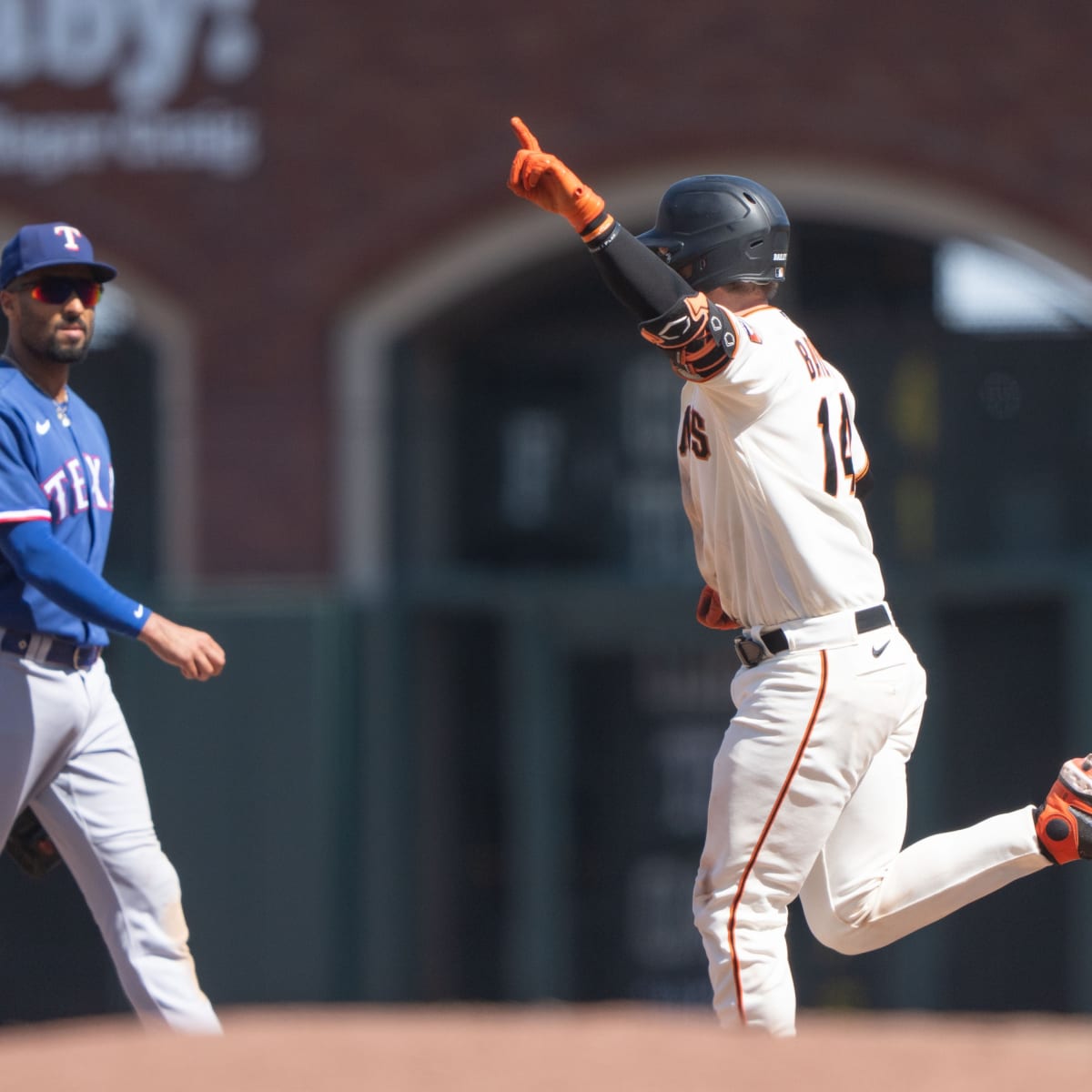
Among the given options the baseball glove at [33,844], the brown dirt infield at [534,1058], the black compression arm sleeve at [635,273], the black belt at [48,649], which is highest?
the black compression arm sleeve at [635,273]

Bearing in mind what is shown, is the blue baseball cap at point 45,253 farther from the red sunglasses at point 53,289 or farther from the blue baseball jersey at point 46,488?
the blue baseball jersey at point 46,488

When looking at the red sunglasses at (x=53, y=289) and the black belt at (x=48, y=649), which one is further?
the red sunglasses at (x=53, y=289)

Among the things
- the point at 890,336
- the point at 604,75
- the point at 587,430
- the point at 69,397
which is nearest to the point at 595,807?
the point at 587,430

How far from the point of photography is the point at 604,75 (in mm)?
8562

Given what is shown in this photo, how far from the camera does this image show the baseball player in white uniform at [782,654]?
147 inches

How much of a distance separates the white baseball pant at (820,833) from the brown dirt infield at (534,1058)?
0.33 metres

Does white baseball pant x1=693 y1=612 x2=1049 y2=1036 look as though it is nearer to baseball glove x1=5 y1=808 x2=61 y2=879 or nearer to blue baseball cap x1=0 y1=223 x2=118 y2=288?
baseball glove x1=5 y1=808 x2=61 y2=879

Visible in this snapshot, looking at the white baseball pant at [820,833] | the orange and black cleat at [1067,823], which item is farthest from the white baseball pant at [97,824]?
the orange and black cleat at [1067,823]

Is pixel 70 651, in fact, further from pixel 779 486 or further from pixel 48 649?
pixel 779 486

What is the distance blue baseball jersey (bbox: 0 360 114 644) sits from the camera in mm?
3939

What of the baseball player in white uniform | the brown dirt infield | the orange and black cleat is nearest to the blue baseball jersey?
the brown dirt infield

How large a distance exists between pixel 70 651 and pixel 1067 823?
79.1 inches

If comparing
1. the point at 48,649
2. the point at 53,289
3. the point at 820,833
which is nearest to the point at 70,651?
the point at 48,649

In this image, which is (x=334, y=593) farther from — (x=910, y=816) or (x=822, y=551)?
(x=822, y=551)
